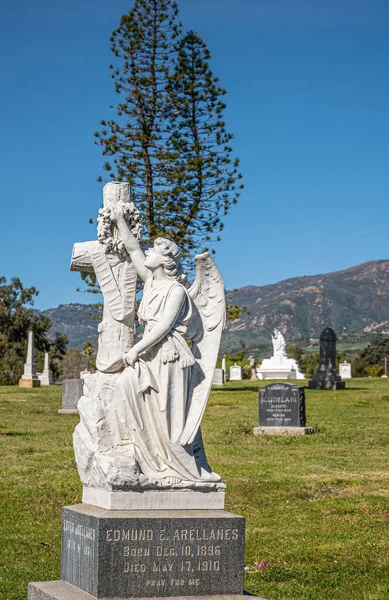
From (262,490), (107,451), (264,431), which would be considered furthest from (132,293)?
(264,431)

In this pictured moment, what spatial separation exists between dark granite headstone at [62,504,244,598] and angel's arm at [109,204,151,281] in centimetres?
197

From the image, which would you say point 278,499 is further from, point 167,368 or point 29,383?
point 29,383

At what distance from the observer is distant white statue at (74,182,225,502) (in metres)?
7.07

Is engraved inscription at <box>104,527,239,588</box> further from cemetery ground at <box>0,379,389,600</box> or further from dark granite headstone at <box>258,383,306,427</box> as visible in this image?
dark granite headstone at <box>258,383,306,427</box>

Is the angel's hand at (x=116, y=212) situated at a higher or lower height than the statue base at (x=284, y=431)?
higher

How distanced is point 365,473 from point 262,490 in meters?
2.26

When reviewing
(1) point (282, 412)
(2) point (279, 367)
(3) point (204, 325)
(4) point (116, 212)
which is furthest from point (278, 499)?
(2) point (279, 367)

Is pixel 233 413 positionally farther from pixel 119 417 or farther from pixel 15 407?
pixel 119 417

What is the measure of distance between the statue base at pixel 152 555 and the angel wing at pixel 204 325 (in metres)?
0.96

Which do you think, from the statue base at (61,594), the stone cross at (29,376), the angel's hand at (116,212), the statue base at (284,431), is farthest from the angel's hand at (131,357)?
the stone cross at (29,376)

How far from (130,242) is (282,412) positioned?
1302cm

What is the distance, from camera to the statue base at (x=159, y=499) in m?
6.86

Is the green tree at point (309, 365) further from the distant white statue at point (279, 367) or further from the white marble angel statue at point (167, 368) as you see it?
the white marble angel statue at point (167, 368)

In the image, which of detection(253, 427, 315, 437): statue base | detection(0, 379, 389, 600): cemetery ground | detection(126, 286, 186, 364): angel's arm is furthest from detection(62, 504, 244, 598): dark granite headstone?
detection(253, 427, 315, 437): statue base
